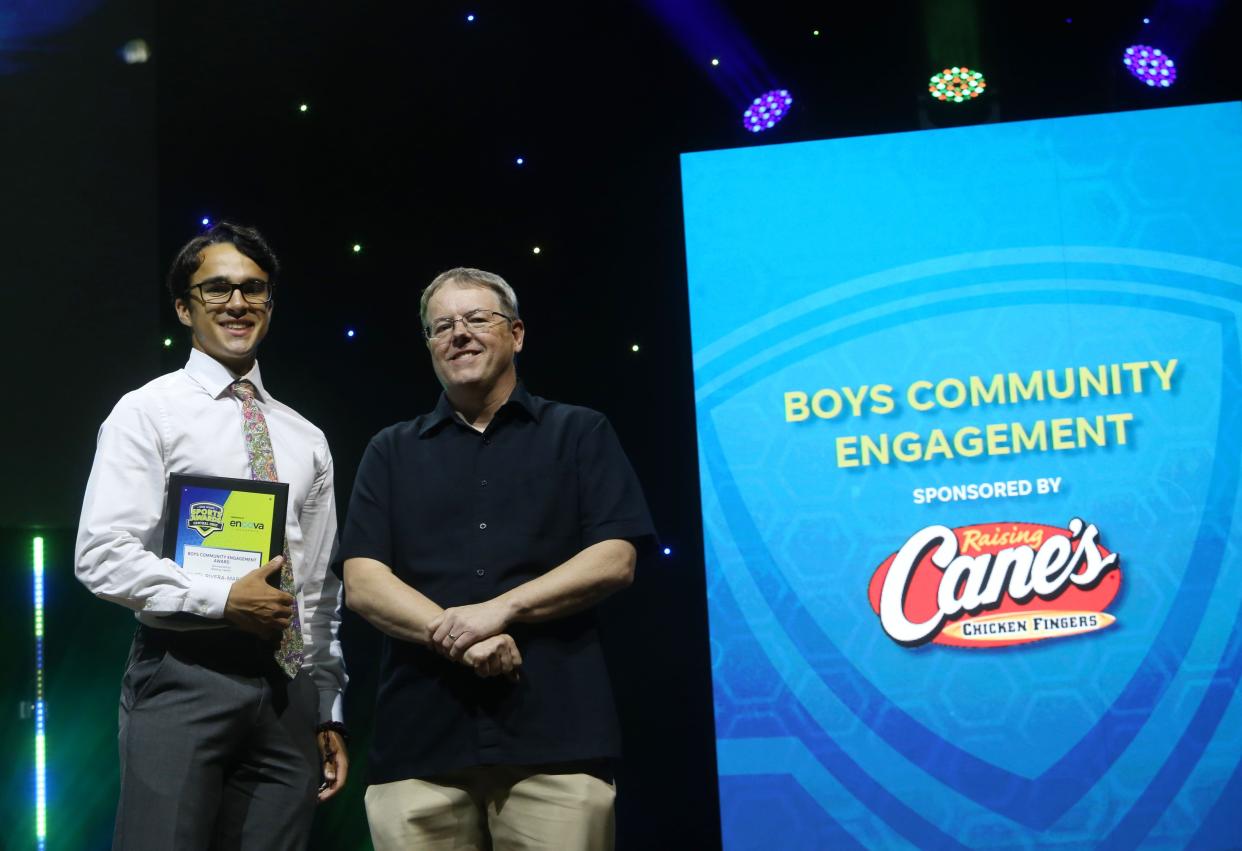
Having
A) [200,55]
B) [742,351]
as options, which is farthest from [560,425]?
[200,55]

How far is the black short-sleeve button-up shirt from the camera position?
87.2 inches

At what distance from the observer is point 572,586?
7.32ft

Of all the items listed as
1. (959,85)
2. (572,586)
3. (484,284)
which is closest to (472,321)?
(484,284)

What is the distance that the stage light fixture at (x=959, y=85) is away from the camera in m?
4.19

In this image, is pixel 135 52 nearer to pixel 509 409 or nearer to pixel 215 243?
pixel 215 243

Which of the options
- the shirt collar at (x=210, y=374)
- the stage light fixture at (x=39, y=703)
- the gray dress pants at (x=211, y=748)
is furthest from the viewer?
the stage light fixture at (x=39, y=703)

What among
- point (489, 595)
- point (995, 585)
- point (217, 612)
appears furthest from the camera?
point (995, 585)

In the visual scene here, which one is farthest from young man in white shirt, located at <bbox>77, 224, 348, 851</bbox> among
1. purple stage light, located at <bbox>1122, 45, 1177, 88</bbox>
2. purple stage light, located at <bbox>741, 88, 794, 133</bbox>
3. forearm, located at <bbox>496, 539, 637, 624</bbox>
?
purple stage light, located at <bbox>1122, 45, 1177, 88</bbox>

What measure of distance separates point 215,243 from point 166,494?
499 mm

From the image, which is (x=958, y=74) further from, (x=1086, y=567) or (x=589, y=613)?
(x=589, y=613)

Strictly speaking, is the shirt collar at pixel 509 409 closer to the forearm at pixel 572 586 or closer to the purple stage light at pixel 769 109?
the forearm at pixel 572 586

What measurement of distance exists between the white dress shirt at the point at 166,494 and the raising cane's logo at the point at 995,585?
1.86 meters

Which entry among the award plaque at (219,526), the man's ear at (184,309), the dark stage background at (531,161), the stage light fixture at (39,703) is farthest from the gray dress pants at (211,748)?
the dark stage background at (531,161)

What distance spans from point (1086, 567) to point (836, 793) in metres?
0.96
